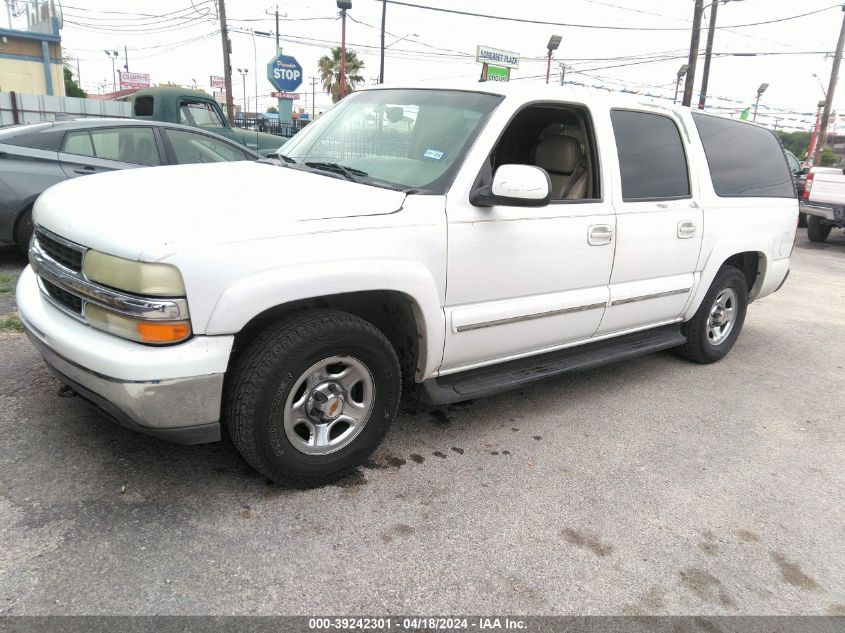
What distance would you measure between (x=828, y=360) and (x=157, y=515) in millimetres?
5428

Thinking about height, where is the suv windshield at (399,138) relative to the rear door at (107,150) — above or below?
above

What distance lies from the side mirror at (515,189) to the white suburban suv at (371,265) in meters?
0.01

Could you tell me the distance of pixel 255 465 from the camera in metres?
2.74

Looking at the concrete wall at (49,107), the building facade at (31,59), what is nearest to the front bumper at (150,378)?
the concrete wall at (49,107)

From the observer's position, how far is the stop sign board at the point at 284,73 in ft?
58.4

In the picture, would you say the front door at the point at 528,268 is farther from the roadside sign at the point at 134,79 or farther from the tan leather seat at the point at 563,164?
the roadside sign at the point at 134,79

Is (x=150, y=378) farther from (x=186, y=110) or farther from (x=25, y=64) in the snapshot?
(x=25, y=64)

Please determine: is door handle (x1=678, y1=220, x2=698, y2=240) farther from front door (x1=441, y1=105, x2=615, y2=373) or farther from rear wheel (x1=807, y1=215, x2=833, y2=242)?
rear wheel (x1=807, y1=215, x2=833, y2=242)

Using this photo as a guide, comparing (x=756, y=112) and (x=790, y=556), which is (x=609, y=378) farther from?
(x=756, y=112)

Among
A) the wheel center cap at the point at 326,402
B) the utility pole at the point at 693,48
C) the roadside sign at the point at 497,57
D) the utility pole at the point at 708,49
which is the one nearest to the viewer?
the wheel center cap at the point at 326,402

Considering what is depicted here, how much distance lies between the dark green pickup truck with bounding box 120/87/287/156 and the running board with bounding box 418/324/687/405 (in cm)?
719

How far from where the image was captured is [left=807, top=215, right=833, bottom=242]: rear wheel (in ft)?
43.5

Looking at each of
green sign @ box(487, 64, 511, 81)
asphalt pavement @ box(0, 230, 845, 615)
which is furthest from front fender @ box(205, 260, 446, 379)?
green sign @ box(487, 64, 511, 81)

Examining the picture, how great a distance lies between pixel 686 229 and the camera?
14.0ft
